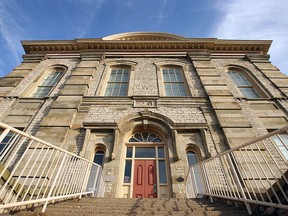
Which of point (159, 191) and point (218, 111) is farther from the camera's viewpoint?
point (218, 111)

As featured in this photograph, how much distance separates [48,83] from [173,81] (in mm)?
7967

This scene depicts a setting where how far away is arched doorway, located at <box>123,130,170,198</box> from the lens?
6.46 meters

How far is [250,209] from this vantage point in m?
3.15

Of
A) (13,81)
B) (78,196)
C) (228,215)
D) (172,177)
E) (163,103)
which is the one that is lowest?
(228,215)

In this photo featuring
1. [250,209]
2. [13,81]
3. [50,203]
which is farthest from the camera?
[13,81]

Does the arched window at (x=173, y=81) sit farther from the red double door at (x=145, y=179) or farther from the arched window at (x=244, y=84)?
the red double door at (x=145, y=179)

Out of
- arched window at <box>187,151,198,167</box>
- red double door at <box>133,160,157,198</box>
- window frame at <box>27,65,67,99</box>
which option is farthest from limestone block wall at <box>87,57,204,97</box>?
red double door at <box>133,160,157,198</box>

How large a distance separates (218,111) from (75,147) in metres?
6.65

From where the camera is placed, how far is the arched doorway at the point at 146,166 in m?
6.46

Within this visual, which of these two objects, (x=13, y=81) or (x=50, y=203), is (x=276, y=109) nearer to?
(x=50, y=203)

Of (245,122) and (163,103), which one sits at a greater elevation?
(163,103)

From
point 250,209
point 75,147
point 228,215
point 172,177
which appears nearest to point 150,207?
point 228,215

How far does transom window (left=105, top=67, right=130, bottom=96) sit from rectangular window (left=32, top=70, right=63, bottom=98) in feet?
11.3

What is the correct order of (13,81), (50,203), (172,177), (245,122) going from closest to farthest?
1. (50,203)
2. (172,177)
3. (245,122)
4. (13,81)
